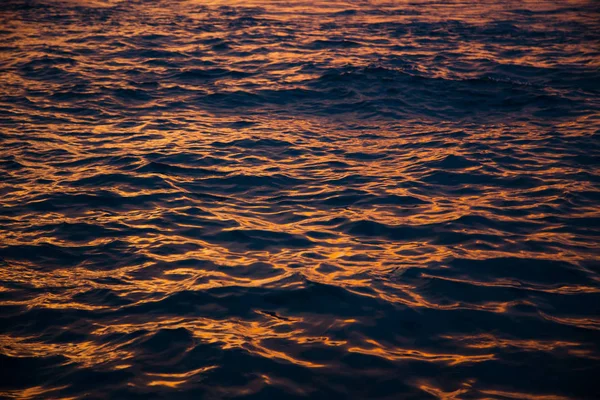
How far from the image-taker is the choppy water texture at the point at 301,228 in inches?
221

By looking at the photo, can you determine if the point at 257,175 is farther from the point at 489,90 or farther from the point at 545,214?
the point at 489,90

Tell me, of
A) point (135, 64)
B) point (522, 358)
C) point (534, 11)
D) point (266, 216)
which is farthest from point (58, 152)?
point (534, 11)

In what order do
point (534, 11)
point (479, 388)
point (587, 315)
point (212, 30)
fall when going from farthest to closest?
1. point (534, 11)
2. point (212, 30)
3. point (587, 315)
4. point (479, 388)

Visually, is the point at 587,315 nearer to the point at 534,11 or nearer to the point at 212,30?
the point at 212,30

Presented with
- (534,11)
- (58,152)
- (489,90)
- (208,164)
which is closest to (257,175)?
(208,164)

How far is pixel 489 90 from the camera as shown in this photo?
15766 millimetres

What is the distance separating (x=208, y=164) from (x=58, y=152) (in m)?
3.04

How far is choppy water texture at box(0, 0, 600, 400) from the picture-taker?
5.62 meters

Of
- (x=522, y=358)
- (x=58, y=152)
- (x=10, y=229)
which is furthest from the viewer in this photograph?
(x=58, y=152)

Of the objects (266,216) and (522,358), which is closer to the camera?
(522,358)

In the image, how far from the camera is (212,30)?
24734 mm

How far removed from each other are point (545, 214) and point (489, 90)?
772 cm

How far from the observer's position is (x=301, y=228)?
858 cm

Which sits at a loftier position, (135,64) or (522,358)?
(135,64)
